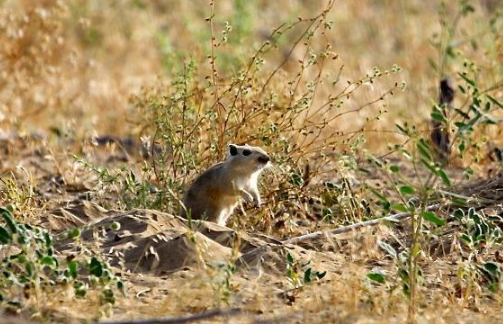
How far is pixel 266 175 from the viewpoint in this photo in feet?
24.3

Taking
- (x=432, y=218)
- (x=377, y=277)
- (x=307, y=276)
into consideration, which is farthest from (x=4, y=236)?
(x=432, y=218)

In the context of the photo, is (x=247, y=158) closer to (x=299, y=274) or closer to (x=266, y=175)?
(x=266, y=175)

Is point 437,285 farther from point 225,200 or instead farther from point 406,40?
point 406,40

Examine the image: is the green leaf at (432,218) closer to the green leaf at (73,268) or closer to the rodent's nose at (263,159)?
the green leaf at (73,268)

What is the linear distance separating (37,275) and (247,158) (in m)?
2.27

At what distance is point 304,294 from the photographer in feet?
18.1

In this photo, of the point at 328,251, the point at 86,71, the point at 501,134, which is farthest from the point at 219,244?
the point at 86,71

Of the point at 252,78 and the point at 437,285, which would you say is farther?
the point at 252,78

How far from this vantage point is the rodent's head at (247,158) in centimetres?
693

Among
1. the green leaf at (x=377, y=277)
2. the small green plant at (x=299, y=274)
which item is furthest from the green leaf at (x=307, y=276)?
the green leaf at (x=377, y=277)

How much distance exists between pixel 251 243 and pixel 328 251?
470 mm

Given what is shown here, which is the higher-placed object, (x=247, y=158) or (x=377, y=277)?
(x=247, y=158)

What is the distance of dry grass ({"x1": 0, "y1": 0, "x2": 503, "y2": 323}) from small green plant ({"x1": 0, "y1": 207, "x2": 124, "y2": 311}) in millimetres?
57

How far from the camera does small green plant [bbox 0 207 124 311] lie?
4.96m
